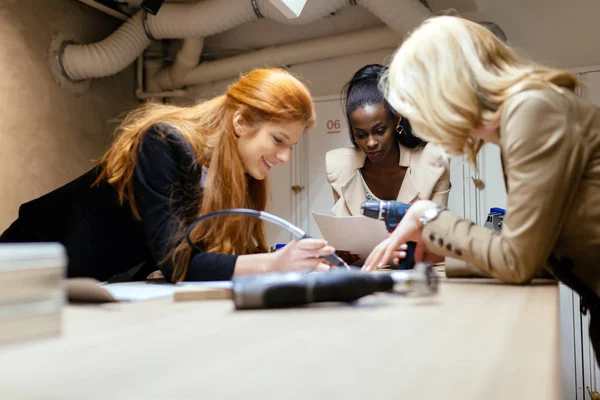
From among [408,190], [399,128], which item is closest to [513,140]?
[408,190]

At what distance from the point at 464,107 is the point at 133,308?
772 millimetres

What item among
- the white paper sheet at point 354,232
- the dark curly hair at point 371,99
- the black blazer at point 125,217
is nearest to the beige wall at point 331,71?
the dark curly hair at point 371,99

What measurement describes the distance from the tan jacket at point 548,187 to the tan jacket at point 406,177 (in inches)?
56.2

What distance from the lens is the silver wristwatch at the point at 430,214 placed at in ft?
3.73

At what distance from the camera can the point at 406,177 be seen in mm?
2553

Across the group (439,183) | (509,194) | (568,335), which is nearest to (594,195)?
(509,194)

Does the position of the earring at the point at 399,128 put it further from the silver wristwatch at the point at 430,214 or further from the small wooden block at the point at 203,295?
the small wooden block at the point at 203,295

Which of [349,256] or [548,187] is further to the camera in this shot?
[349,256]

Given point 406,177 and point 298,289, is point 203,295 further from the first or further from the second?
point 406,177

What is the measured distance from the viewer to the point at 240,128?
5.01ft

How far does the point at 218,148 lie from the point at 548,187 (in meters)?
0.86

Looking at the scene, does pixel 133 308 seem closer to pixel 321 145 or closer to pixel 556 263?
pixel 556 263

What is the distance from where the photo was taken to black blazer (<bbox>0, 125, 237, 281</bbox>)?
1289 mm

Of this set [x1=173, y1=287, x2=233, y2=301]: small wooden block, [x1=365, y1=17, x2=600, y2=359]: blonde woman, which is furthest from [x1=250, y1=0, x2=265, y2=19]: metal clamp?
[x1=173, y1=287, x2=233, y2=301]: small wooden block
